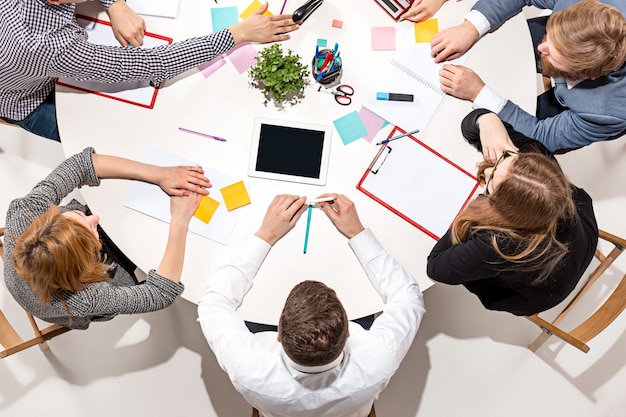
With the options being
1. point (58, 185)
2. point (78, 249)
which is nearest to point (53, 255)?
point (78, 249)

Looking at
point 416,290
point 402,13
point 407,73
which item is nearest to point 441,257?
point 416,290

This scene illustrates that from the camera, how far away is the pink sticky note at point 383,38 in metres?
1.95

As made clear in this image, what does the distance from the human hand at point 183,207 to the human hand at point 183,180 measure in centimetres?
1

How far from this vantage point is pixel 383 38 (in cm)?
196

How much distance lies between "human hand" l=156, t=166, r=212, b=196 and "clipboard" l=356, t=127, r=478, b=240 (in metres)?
0.52

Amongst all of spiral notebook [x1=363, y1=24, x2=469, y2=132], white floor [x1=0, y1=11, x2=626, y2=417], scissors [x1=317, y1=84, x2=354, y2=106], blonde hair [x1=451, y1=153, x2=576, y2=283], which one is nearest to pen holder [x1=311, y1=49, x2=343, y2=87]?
scissors [x1=317, y1=84, x2=354, y2=106]

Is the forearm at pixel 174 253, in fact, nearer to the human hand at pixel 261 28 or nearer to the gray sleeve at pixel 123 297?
the gray sleeve at pixel 123 297

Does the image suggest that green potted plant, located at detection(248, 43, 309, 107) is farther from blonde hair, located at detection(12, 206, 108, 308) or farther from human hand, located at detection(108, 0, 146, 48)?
blonde hair, located at detection(12, 206, 108, 308)

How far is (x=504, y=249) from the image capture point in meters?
1.64

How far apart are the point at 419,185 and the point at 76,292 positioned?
1143 millimetres

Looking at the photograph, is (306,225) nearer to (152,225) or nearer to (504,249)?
(152,225)

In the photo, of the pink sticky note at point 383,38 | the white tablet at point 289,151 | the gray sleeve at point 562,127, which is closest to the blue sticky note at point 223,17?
the white tablet at point 289,151

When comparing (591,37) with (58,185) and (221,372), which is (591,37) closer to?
(58,185)

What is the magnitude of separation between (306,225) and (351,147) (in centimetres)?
31
